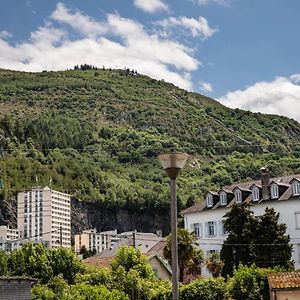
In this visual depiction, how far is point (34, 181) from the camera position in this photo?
15888 cm

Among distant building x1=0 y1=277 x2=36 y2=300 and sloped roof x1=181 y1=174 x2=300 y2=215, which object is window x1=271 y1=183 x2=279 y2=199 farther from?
distant building x1=0 y1=277 x2=36 y2=300

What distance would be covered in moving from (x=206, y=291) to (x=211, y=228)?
20.1 m

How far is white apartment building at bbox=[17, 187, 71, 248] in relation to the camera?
480 ft

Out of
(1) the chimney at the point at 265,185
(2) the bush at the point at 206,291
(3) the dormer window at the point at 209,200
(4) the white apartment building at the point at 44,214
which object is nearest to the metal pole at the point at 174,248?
(2) the bush at the point at 206,291

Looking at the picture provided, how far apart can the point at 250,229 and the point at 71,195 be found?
4594 inches

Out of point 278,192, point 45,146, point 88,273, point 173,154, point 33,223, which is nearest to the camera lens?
point 173,154

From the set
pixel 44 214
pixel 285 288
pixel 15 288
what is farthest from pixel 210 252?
pixel 44 214

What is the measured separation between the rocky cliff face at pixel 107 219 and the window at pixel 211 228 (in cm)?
10196

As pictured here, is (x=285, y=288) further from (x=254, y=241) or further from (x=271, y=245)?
(x=254, y=241)

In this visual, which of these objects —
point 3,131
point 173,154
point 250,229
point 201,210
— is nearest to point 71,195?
point 3,131

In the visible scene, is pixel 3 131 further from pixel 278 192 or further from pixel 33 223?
pixel 278 192

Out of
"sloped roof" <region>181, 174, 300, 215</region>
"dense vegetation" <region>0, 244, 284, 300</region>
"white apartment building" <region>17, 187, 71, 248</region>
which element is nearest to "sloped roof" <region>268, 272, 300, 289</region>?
Answer: "dense vegetation" <region>0, 244, 284, 300</region>

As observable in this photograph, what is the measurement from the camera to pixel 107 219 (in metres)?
162

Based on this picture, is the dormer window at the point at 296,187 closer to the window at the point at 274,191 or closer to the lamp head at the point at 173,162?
the window at the point at 274,191
